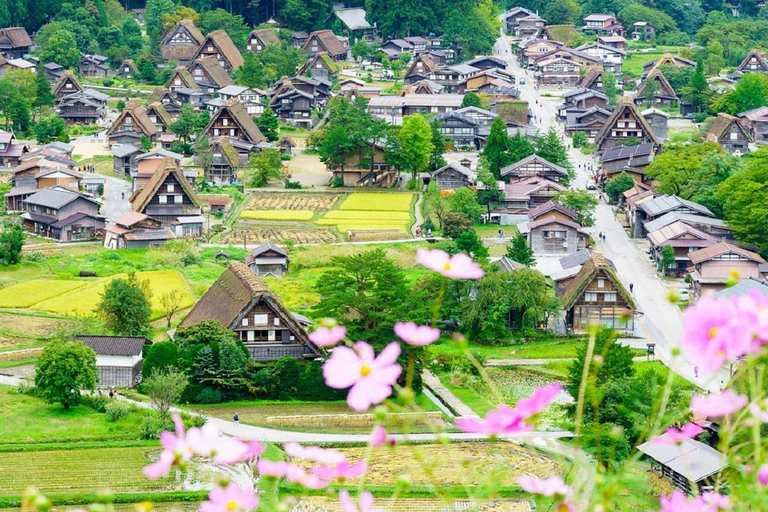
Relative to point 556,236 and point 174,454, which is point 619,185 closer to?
point 556,236

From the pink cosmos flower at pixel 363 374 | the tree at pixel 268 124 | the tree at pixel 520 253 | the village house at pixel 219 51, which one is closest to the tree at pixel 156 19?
the village house at pixel 219 51

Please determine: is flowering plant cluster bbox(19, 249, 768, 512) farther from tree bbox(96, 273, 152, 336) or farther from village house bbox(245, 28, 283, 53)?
village house bbox(245, 28, 283, 53)

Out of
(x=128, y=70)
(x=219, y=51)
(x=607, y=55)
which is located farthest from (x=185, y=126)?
(x=607, y=55)

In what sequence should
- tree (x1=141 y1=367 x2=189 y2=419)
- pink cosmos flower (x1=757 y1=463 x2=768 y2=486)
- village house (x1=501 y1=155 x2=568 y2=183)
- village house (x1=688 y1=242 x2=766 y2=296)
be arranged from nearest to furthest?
pink cosmos flower (x1=757 y1=463 x2=768 y2=486)
tree (x1=141 y1=367 x2=189 y2=419)
village house (x1=688 y1=242 x2=766 y2=296)
village house (x1=501 y1=155 x2=568 y2=183)

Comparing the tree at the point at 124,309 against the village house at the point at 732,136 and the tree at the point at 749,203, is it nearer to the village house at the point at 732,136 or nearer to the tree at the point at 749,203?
the tree at the point at 749,203

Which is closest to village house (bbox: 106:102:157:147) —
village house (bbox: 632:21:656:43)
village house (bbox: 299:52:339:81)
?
village house (bbox: 299:52:339:81)

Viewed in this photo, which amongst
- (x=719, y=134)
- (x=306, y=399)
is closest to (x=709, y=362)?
(x=306, y=399)
